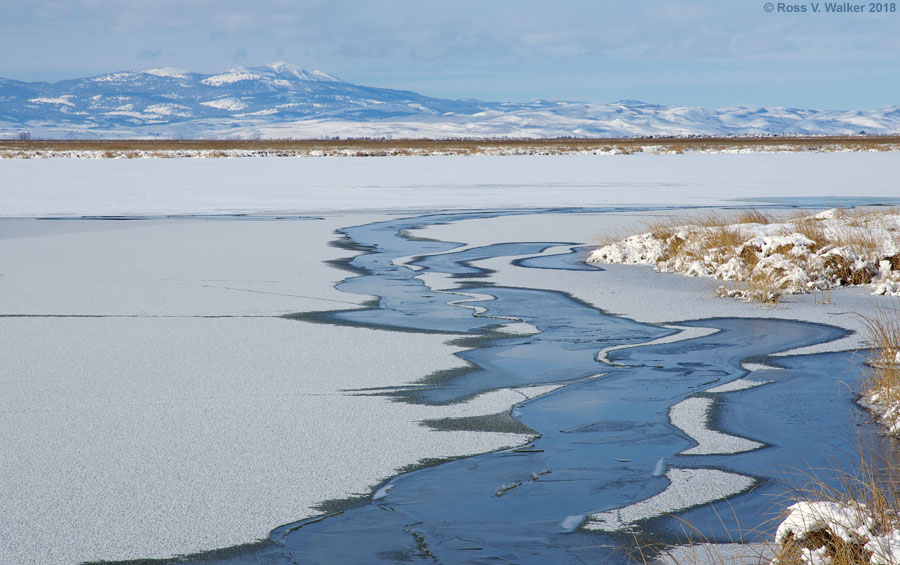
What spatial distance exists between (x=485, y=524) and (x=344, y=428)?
1517 mm

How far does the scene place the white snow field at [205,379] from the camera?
13.1ft

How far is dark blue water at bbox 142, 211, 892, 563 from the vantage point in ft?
12.0

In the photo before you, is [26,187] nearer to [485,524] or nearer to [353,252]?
[353,252]

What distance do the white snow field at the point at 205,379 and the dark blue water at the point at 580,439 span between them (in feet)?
0.67

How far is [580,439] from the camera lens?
4.99 m

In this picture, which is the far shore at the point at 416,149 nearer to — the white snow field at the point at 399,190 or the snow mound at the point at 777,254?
the white snow field at the point at 399,190

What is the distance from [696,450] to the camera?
4.80 metres

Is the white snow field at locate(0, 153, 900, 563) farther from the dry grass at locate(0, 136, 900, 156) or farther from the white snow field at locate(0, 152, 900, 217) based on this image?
the dry grass at locate(0, 136, 900, 156)

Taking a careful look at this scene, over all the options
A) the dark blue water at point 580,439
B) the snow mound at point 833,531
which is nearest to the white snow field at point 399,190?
the dark blue water at point 580,439

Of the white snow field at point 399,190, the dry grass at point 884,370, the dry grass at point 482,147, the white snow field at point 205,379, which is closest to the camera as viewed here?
the white snow field at point 205,379

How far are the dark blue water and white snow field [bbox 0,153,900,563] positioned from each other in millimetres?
205

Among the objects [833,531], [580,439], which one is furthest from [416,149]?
[833,531]

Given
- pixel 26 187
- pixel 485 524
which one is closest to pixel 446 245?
pixel 485 524

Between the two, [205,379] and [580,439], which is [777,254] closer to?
[580,439]
